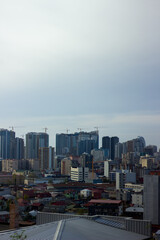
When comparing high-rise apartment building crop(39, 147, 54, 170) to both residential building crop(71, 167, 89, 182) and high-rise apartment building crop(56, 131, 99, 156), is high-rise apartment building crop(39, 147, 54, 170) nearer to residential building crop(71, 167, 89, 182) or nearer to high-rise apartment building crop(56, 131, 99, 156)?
residential building crop(71, 167, 89, 182)

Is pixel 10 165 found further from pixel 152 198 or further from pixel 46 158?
pixel 152 198

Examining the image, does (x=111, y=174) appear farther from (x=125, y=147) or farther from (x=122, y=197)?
(x=125, y=147)

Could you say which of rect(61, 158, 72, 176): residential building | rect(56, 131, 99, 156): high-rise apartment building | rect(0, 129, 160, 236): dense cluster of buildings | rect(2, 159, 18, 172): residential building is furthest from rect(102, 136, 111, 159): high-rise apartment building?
rect(2, 159, 18, 172): residential building

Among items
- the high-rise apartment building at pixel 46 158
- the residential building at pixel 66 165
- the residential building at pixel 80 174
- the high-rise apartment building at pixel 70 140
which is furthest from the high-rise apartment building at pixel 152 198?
the high-rise apartment building at pixel 70 140

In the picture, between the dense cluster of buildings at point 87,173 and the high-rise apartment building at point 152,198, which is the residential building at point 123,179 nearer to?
the dense cluster of buildings at point 87,173

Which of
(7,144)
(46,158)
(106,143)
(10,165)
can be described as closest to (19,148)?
(7,144)
